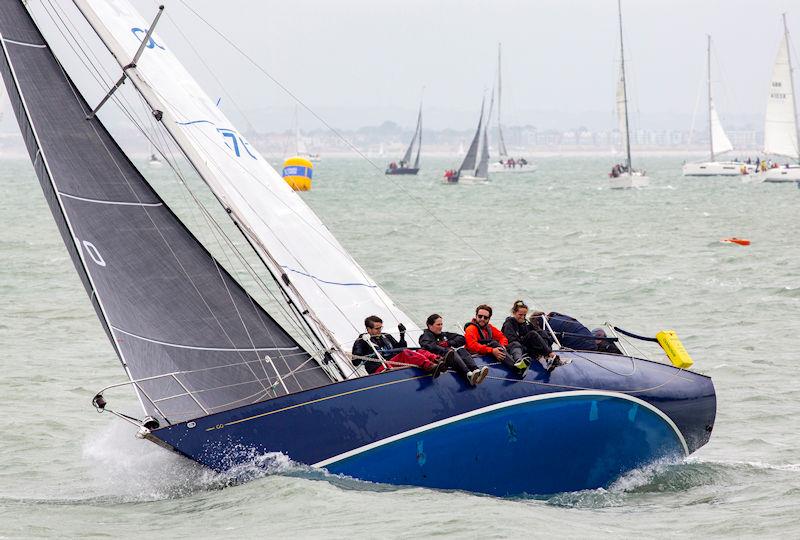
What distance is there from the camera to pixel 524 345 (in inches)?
483

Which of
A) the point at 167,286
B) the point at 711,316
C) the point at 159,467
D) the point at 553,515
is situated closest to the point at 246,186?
the point at 167,286

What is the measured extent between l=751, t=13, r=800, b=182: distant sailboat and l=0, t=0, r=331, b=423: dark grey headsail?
75.5m

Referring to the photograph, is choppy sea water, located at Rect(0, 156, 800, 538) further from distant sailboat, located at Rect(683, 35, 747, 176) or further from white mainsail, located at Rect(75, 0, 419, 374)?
distant sailboat, located at Rect(683, 35, 747, 176)

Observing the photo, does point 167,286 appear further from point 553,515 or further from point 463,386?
point 553,515

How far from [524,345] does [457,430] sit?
4.67 feet

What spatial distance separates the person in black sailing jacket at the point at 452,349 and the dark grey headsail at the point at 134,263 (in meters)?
1.28

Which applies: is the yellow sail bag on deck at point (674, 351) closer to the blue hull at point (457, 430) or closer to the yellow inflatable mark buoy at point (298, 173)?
the blue hull at point (457, 430)

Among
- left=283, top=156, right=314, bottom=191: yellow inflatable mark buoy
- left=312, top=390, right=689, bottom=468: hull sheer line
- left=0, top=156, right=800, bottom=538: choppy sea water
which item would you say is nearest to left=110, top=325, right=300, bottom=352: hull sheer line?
left=0, top=156, right=800, bottom=538: choppy sea water

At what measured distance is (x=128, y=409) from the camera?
643 inches

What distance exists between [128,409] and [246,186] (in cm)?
481

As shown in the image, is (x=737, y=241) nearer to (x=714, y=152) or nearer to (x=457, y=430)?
(x=457, y=430)

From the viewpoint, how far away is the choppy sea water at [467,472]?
1071cm

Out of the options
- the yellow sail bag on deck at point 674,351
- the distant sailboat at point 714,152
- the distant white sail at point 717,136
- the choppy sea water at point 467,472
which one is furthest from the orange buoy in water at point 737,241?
the distant white sail at point 717,136

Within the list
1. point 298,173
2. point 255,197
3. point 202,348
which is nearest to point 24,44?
point 255,197
